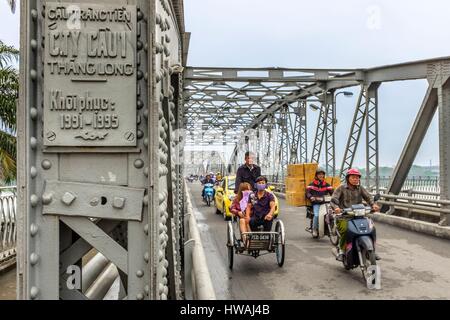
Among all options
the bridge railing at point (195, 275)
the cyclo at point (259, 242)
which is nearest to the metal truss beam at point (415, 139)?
the cyclo at point (259, 242)

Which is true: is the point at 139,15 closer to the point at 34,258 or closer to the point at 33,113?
the point at 33,113

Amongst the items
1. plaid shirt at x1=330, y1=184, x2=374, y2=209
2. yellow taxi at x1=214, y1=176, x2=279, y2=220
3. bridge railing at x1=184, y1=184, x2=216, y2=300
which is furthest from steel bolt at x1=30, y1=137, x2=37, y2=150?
yellow taxi at x1=214, y1=176, x2=279, y2=220

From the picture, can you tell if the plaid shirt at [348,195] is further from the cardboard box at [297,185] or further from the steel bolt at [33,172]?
the steel bolt at [33,172]

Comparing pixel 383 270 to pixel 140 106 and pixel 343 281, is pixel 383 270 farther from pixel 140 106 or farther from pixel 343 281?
pixel 140 106

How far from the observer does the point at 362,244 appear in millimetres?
6590

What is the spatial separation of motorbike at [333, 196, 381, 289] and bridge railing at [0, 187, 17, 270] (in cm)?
609

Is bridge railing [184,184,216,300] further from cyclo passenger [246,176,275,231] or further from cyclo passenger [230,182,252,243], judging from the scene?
cyclo passenger [246,176,275,231]

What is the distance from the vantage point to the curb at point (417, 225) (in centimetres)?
1063

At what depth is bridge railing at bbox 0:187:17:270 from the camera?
858 cm

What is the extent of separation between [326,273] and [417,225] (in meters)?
5.38

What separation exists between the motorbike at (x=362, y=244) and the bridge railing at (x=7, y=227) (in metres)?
6.09
